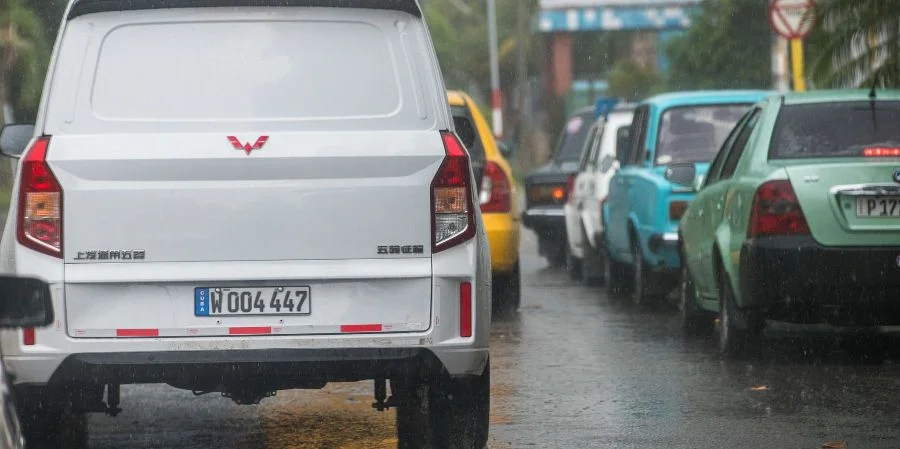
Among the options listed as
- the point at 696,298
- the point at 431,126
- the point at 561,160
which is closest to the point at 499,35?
the point at 561,160

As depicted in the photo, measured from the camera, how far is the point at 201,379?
264 inches

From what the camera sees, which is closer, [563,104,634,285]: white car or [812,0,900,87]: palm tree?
[812,0,900,87]: palm tree

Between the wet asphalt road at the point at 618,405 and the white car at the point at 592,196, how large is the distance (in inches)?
174

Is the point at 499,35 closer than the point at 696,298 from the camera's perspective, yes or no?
No

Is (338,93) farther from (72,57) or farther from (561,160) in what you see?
(561,160)

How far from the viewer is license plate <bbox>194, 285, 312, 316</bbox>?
21.7 ft

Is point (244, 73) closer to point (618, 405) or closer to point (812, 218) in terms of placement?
point (618, 405)

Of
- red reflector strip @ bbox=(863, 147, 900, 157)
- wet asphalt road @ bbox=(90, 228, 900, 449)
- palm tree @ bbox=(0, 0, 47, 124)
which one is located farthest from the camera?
palm tree @ bbox=(0, 0, 47, 124)

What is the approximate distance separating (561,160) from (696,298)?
897cm

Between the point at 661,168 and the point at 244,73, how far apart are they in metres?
7.29

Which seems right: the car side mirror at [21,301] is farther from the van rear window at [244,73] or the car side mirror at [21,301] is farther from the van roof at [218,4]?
the van roof at [218,4]

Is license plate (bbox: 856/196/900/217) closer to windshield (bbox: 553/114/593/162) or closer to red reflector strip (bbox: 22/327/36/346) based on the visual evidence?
red reflector strip (bbox: 22/327/36/346)

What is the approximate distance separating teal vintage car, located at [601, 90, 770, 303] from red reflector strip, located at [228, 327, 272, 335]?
695cm

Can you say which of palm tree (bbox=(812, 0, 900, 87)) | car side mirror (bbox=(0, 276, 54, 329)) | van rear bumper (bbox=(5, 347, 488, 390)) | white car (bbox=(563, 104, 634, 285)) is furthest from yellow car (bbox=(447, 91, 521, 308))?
car side mirror (bbox=(0, 276, 54, 329))
